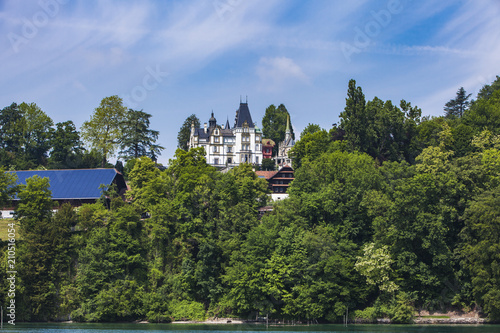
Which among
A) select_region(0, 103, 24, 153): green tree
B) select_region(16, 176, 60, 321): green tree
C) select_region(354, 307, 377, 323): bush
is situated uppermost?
select_region(0, 103, 24, 153): green tree

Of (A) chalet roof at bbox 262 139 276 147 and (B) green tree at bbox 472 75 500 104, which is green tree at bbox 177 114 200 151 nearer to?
→ (A) chalet roof at bbox 262 139 276 147

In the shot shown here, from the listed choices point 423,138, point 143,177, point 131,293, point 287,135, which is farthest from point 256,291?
point 287,135

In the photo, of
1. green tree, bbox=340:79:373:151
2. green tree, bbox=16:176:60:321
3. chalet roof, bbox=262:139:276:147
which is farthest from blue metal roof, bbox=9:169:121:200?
chalet roof, bbox=262:139:276:147

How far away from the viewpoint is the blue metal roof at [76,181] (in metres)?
66.2

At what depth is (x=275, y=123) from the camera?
4673 inches

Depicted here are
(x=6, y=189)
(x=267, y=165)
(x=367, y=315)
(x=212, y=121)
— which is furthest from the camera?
(x=212, y=121)

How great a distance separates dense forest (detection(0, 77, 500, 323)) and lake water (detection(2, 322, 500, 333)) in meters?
1.67

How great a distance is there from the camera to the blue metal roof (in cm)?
6625

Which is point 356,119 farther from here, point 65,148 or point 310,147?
point 65,148

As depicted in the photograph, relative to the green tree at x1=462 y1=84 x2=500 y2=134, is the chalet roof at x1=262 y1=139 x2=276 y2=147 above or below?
above

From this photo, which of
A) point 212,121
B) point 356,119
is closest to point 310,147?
point 356,119

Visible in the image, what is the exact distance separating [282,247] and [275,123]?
228ft

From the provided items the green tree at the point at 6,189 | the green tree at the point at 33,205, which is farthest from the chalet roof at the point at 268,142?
the green tree at the point at 6,189

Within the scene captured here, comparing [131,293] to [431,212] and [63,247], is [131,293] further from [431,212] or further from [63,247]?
[431,212]
